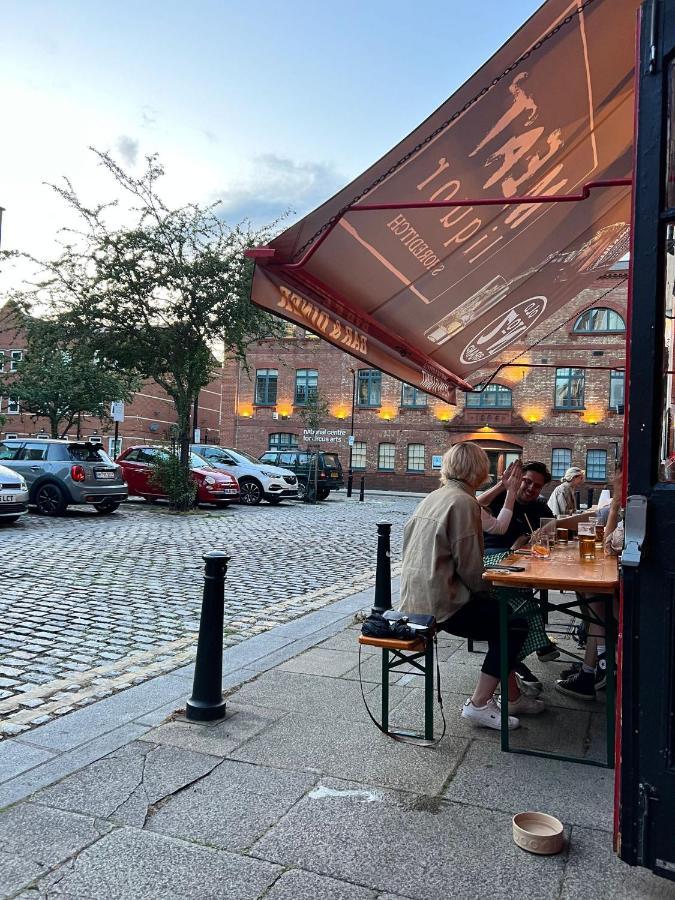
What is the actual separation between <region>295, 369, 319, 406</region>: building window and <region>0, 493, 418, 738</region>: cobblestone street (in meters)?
24.9

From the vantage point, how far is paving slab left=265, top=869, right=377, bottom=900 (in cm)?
235

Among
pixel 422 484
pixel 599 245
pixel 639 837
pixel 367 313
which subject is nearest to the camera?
pixel 639 837

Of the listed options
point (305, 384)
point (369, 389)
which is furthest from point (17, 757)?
point (305, 384)

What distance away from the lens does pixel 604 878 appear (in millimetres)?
2480

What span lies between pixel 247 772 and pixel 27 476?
13802mm

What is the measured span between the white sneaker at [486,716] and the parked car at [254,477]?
17.7 metres

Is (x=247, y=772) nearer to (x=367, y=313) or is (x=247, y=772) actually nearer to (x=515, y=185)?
(x=367, y=313)

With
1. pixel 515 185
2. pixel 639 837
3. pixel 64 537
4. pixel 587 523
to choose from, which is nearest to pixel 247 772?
pixel 639 837

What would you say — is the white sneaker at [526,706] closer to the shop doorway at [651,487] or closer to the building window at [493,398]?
the shop doorway at [651,487]

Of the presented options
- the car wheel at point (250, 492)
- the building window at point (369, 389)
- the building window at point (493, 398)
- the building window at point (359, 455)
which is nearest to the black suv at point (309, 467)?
the car wheel at point (250, 492)

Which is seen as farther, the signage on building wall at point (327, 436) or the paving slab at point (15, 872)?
the signage on building wall at point (327, 436)

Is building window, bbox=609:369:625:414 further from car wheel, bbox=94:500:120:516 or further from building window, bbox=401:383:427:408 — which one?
car wheel, bbox=94:500:120:516

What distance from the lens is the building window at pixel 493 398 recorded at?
3694 centimetres

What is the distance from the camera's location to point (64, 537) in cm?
1200
